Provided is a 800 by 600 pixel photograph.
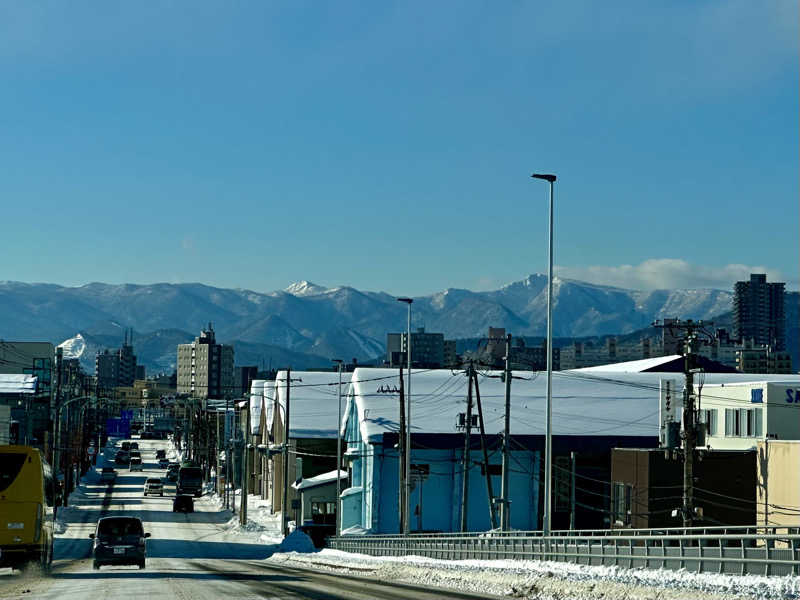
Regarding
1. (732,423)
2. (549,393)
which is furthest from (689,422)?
(732,423)

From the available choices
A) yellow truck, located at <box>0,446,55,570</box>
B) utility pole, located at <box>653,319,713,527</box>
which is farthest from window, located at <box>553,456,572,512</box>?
yellow truck, located at <box>0,446,55,570</box>

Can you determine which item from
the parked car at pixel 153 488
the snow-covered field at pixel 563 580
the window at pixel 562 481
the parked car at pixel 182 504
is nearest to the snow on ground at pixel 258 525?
the parked car at pixel 182 504

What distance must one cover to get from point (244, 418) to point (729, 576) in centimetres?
13086

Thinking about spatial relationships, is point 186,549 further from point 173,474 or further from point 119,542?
point 173,474

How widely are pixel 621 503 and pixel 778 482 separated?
10.4 m

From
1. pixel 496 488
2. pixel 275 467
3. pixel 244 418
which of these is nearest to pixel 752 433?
pixel 496 488

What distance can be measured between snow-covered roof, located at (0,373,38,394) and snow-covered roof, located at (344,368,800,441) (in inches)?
2191

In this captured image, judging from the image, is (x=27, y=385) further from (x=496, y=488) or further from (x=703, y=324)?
(x=703, y=324)

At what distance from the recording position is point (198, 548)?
3041 inches

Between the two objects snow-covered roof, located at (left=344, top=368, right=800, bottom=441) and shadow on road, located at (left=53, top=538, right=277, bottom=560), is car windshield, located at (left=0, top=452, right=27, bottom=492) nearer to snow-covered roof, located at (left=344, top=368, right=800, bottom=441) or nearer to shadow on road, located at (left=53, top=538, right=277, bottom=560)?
shadow on road, located at (left=53, top=538, right=277, bottom=560)

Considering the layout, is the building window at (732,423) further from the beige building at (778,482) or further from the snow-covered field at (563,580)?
the snow-covered field at (563,580)

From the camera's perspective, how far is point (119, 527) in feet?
150

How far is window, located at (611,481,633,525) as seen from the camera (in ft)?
210

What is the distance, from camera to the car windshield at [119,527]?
1802 inches
